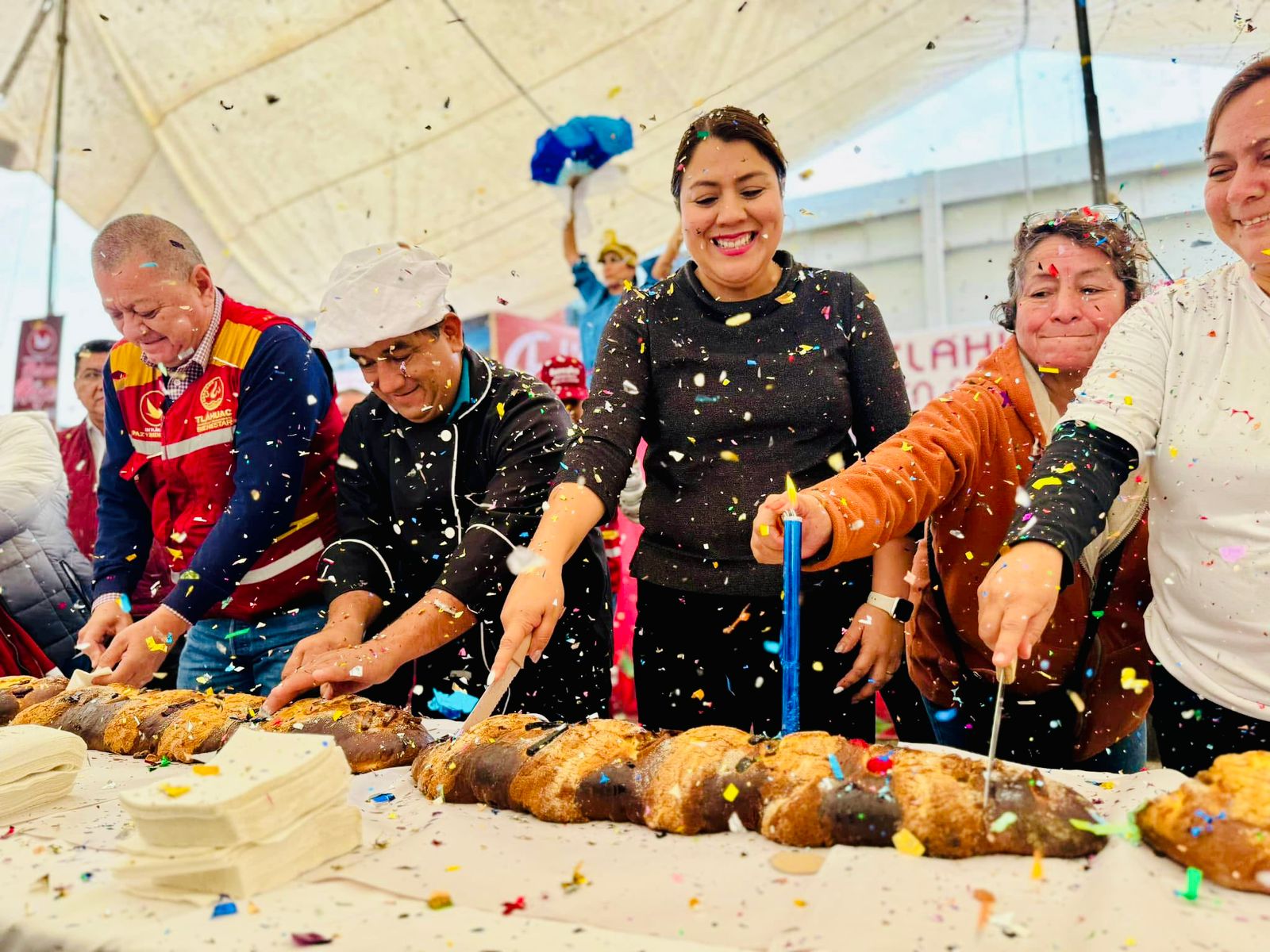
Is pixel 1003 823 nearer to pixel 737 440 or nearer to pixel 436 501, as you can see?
pixel 737 440

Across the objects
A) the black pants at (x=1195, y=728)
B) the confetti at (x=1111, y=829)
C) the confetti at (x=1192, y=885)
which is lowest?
the confetti at (x=1192, y=885)

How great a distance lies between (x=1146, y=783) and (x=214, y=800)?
3.85 ft

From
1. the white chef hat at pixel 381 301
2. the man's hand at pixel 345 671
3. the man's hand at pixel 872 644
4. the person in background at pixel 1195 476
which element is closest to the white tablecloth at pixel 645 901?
the person in background at pixel 1195 476

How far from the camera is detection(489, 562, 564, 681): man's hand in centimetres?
157

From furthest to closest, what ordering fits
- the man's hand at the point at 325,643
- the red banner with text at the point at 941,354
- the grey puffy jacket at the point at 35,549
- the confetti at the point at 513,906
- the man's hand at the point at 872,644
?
1. the red banner with text at the point at 941,354
2. the grey puffy jacket at the point at 35,549
3. the man's hand at the point at 325,643
4. the man's hand at the point at 872,644
5. the confetti at the point at 513,906

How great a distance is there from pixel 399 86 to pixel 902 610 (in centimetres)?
445

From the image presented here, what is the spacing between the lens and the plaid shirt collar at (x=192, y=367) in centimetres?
221

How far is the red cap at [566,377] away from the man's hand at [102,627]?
74.7 inches

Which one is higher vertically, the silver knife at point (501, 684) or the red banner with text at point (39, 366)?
the red banner with text at point (39, 366)

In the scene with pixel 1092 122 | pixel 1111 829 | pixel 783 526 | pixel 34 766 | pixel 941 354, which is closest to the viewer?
pixel 1111 829

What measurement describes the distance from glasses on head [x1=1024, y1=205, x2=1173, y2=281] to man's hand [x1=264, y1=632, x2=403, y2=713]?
139 cm

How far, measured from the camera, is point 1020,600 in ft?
3.92

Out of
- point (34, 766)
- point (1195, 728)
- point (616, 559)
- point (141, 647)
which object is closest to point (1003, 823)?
point (1195, 728)

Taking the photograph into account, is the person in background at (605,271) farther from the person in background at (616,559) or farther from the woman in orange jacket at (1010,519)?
the woman in orange jacket at (1010,519)
